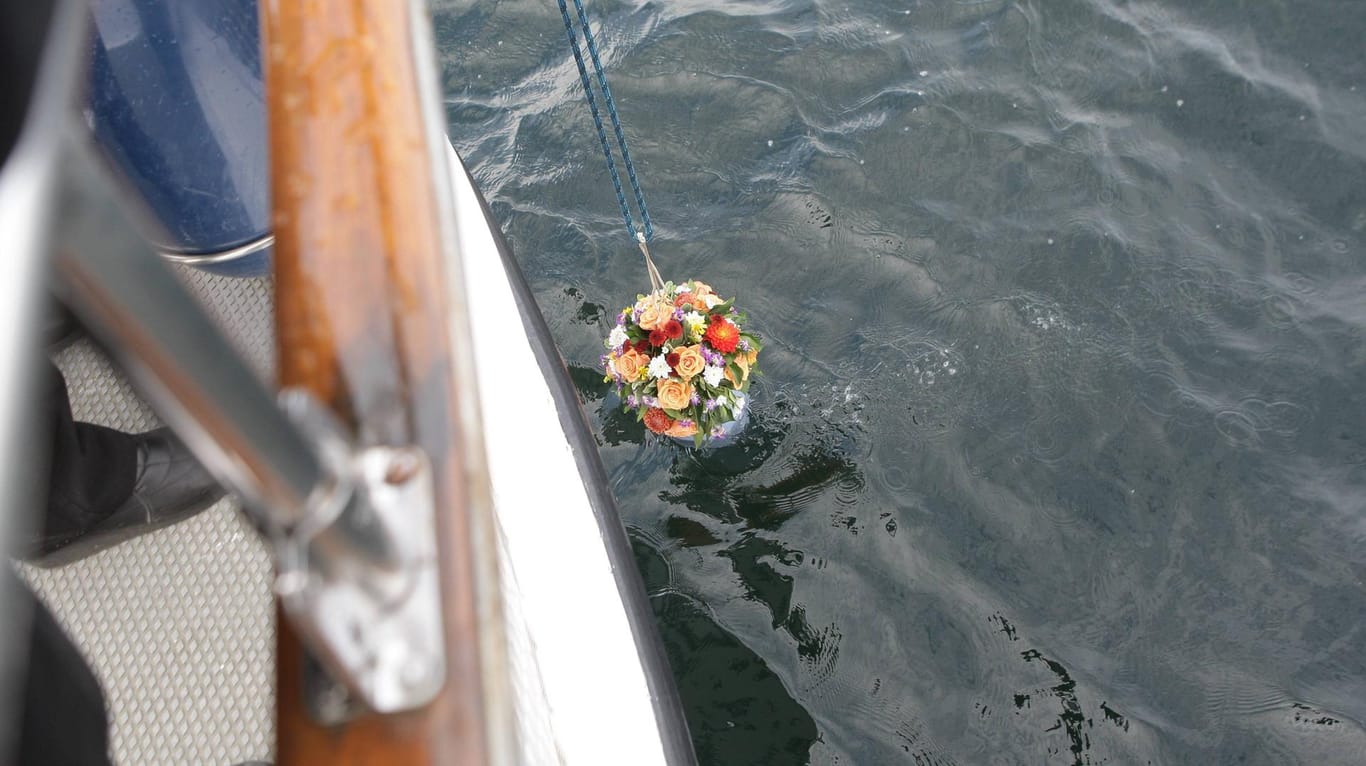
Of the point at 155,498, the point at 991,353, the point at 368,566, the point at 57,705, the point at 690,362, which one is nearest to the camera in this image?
the point at 368,566

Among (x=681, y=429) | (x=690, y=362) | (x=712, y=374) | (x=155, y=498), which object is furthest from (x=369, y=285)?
(x=681, y=429)

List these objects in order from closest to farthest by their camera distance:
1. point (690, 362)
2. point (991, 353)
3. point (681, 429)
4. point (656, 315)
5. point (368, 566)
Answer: point (368, 566) < point (690, 362) < point (656, 315) < point (681, 429) < point (991, 353)

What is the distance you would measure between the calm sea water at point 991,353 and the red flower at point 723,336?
2.37 ft

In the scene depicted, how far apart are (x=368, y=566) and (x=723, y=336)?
2.55 m

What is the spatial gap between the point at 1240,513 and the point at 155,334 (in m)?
3.68

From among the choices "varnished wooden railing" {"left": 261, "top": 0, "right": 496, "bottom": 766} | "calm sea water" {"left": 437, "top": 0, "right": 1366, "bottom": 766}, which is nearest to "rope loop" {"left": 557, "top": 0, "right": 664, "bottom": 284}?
"calm sea water" {"left": 437, "top": 0, "right": 1366, "bottom": 766}

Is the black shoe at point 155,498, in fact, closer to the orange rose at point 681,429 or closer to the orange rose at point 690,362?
the orange rose at point 690,362

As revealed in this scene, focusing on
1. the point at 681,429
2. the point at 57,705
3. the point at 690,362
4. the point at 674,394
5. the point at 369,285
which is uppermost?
the point at 369,285

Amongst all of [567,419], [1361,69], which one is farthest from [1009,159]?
[567,419]

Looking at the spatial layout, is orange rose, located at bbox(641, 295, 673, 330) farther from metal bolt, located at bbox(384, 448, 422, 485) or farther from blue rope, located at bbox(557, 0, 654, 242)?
metal bolt, located at bbox(384, 448, 422, 485)

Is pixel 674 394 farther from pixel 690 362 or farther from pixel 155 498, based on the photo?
pixel 155 498

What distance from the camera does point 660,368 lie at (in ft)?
10.5

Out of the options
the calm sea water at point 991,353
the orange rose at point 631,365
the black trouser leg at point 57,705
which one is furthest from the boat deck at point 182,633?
the calm sea water at point 991,353

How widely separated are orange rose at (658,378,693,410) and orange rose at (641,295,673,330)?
0.19 m
